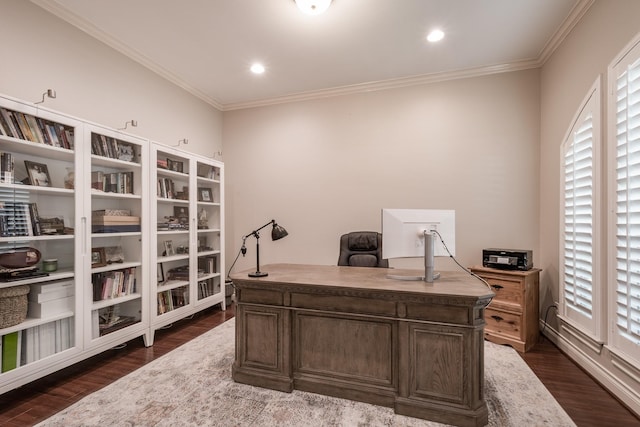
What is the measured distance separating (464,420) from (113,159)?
3299 millimetres

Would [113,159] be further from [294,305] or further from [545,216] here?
[545,216]

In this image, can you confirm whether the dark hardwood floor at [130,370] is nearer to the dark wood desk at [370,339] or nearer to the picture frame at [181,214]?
the dark wood desk at [370,339]

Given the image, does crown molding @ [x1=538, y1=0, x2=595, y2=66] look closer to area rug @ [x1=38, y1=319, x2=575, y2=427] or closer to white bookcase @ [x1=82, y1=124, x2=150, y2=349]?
area rug @ [x1=38, y1=319, x2=575, y2=427]

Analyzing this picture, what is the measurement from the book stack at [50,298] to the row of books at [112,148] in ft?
3.58

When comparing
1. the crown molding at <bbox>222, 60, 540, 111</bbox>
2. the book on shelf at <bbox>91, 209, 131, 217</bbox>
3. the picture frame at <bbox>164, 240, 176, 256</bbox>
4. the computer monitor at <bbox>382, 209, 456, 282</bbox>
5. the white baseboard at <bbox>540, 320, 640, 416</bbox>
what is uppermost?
the crown molding at <bbox>222, 60, 540, 111</bbox>

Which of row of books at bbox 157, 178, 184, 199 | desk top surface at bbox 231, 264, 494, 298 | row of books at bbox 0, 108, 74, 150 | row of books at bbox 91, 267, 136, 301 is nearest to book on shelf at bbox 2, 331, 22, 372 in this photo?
row of books at bbox 91, 267, 136, 301

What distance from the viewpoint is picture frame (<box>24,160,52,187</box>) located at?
7.30 feet

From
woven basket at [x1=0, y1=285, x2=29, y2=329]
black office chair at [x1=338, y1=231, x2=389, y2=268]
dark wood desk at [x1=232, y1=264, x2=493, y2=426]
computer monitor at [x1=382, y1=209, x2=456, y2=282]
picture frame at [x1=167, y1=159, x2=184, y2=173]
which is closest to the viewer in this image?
dark wood desk at [x1=232, y1=264, x2=493, y2=426]

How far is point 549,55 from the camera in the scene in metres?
3.15

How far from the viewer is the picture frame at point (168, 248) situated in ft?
11.2

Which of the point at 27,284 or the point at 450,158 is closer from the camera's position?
the point at 27,284

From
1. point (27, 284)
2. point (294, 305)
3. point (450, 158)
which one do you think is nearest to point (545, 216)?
point (450, 158)

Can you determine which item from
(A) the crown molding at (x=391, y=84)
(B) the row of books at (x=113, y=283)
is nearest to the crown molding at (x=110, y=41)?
(A) the crown molding at (x=391, y=84)

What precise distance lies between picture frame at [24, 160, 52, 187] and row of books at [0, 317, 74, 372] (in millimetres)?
1040
